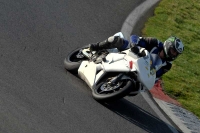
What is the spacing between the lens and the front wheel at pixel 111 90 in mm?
9055

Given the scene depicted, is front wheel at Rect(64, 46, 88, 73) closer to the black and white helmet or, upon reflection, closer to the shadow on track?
the shadow on track

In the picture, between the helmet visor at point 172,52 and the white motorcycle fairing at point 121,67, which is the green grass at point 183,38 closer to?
the helmet visor at point 172,52

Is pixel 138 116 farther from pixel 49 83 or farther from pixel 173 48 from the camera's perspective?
pixel 49 83

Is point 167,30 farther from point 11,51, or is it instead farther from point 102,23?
point 11,51

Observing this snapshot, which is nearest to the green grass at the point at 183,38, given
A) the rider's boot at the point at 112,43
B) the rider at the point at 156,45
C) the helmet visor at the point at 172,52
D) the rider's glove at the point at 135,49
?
the rider at the point at 156,45

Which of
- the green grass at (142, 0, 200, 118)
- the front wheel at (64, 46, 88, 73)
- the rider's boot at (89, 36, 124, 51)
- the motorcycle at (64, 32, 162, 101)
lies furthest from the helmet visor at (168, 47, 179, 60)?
the green grass at (142, 0, 200, 118)

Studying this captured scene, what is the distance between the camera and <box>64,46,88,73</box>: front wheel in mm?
10308

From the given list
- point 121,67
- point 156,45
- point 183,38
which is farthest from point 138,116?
point 183,38

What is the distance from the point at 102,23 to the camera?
14.6 metres

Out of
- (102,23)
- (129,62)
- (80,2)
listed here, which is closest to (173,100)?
(129,62)

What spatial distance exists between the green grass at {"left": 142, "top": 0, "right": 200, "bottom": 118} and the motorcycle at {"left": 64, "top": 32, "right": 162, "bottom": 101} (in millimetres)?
2571

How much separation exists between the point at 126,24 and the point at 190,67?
6.97 ft

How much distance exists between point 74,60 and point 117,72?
4.61 ft

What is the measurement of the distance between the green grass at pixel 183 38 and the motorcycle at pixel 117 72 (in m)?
2.57
